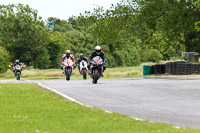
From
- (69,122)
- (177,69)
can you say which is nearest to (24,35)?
(177,69)

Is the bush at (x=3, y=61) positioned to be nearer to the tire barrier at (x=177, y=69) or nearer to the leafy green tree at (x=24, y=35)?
the leafy green tree at (x=24, y=35)

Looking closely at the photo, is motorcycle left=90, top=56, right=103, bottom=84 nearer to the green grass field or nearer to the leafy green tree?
the green grass field

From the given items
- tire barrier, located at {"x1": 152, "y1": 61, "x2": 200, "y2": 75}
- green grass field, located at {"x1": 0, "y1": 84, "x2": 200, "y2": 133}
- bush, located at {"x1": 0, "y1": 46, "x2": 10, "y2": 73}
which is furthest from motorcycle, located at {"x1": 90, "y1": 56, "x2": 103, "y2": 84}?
bush, located at {"x1": 0, "y1": 46, "x2": 10, "y2": 73}

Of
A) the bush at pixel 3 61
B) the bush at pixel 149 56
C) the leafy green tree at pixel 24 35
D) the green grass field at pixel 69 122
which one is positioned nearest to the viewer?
the green grass field at pixel 69 122

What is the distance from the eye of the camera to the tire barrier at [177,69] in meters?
37.9

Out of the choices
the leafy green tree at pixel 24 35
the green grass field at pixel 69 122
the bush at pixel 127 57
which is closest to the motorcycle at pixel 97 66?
the green grass field at pixel 69 122

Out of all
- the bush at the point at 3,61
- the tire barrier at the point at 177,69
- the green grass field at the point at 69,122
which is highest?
the bush at the point at 3,61

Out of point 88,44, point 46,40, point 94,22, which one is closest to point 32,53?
point 46,40

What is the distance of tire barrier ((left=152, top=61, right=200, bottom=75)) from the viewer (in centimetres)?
3794

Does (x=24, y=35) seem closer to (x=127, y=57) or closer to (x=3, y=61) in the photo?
(x=3, y=61)

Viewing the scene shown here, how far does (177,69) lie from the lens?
1556 inches

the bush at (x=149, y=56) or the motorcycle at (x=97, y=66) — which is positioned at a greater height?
the bush at (x=149, y=56)

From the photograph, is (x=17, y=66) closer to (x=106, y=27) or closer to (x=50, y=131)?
(x=106, y=27)

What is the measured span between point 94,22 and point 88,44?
6254 cm
